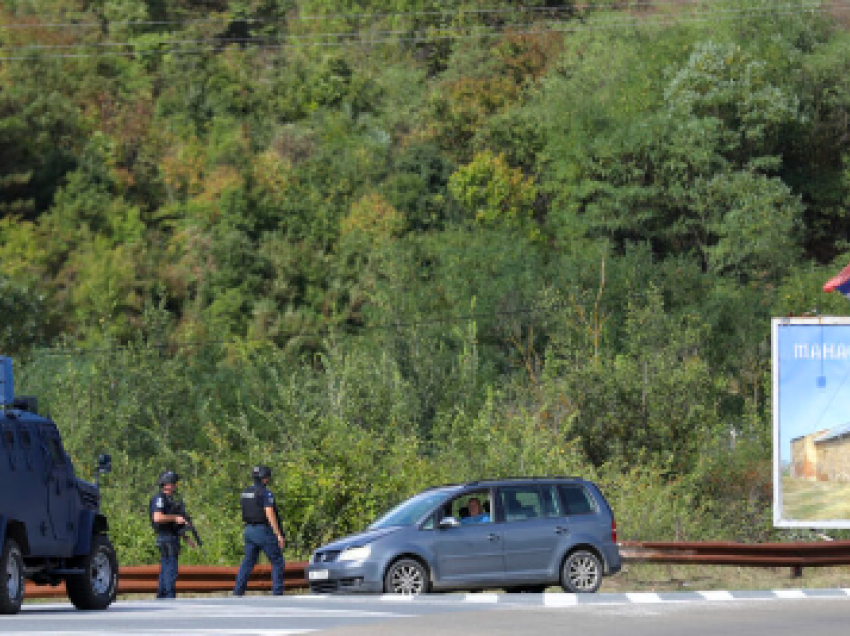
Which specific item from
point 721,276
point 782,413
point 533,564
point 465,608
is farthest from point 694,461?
point 721,276

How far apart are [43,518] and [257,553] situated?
4.47 m

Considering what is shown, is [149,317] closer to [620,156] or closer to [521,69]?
[620,156]

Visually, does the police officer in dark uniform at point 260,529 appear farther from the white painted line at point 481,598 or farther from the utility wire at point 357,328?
the utility wire at point 357,328

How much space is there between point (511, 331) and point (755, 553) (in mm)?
40629

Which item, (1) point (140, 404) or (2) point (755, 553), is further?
(1) point (140, 404)

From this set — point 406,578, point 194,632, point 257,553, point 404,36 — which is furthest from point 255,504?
point 404,36

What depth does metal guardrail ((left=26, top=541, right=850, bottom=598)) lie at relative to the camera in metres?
22.4

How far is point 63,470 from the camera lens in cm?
1791

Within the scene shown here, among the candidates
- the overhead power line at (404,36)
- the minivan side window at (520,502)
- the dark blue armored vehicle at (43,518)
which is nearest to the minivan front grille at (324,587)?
the minivan side window at (520,502)

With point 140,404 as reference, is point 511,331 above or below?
above

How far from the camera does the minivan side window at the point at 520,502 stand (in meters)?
21.2

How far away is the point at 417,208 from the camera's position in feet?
247

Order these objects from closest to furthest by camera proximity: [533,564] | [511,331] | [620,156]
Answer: [533,564], [511,331], [620,156]

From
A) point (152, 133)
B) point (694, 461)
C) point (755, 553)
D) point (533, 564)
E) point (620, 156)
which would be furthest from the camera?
point (152, 133)
